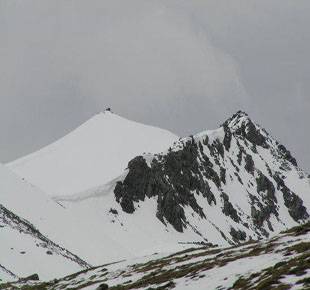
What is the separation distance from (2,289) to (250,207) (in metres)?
157

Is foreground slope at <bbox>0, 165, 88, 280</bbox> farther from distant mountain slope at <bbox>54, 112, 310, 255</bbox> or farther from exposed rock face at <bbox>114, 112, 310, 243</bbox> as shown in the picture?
exposed rock face at <bbox>114, 112, 310, 243</bbox>

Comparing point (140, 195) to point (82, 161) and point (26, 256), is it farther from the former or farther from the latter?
point (26, 256)

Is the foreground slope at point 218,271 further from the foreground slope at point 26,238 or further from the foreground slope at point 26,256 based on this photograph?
the foreground slope at point 26,238

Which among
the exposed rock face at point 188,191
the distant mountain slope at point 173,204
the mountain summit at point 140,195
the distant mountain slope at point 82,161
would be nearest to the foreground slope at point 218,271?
the mountain summit at point 140,195


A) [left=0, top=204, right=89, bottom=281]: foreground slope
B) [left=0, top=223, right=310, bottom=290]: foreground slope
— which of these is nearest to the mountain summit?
[left=0, top=204, right=89, bottom=281]: foreground slope

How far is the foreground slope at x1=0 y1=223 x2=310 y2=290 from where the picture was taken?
25031mm

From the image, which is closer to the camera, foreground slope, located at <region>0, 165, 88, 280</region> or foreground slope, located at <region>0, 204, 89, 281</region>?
foreground slope, located at <region>0, 204, 89, 281</region>

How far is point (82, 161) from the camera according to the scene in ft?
578

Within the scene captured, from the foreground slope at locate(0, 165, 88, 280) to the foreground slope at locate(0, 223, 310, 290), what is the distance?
16602mm

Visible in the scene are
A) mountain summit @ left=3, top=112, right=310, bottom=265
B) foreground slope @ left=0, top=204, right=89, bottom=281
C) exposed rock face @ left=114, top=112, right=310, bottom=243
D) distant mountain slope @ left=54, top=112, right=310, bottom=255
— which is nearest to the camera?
foreground slope @ left=0, top=204, right=89, bottom=281

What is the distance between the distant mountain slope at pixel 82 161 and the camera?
159 m

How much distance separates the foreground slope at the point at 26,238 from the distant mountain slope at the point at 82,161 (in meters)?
45.5

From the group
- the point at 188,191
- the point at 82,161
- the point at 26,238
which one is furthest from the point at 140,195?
the point at 26,238

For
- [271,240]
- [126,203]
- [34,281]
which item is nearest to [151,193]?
[126,203]
